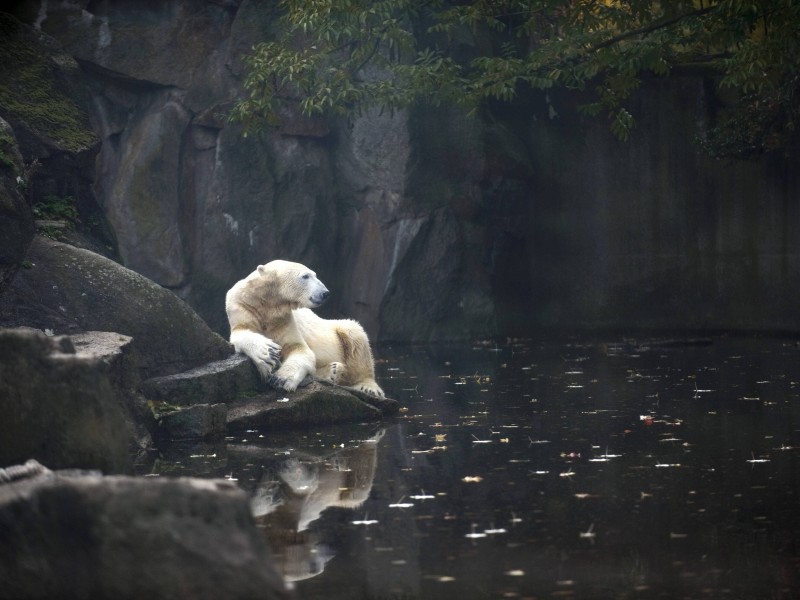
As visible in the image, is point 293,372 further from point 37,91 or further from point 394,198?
point 394,198

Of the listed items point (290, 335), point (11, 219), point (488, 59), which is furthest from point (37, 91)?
point (488, 59)

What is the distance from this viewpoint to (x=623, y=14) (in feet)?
45.5

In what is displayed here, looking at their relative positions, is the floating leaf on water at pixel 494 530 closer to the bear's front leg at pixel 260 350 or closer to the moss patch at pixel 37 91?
the bear's front leg at pixel 260 350

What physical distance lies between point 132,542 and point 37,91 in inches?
321

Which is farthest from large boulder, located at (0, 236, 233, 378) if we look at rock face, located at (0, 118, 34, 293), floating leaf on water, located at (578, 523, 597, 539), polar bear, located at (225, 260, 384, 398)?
floating leaf on water, located at (578, 523, 597, 539)

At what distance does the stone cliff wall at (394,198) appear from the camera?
55.5ft

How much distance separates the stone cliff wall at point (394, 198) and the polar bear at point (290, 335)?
6938 millimetres

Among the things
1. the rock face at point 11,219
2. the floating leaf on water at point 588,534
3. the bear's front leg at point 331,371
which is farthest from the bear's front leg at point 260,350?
the floating leaf on water at point 588,534

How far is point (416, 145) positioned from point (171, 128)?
3.49 meters

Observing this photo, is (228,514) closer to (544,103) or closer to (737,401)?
(737,401)

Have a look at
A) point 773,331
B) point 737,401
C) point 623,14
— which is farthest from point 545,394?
point 773,331

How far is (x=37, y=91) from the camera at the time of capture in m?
10.9

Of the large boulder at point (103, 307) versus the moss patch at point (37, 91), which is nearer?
the large boulder at point (103, 307)

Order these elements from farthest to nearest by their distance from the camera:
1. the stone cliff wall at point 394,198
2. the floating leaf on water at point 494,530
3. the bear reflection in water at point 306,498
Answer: the stone cliff wall at point 394,198
the floating leaf on water at point 494,530
the bear reflection in water at point 306,498
